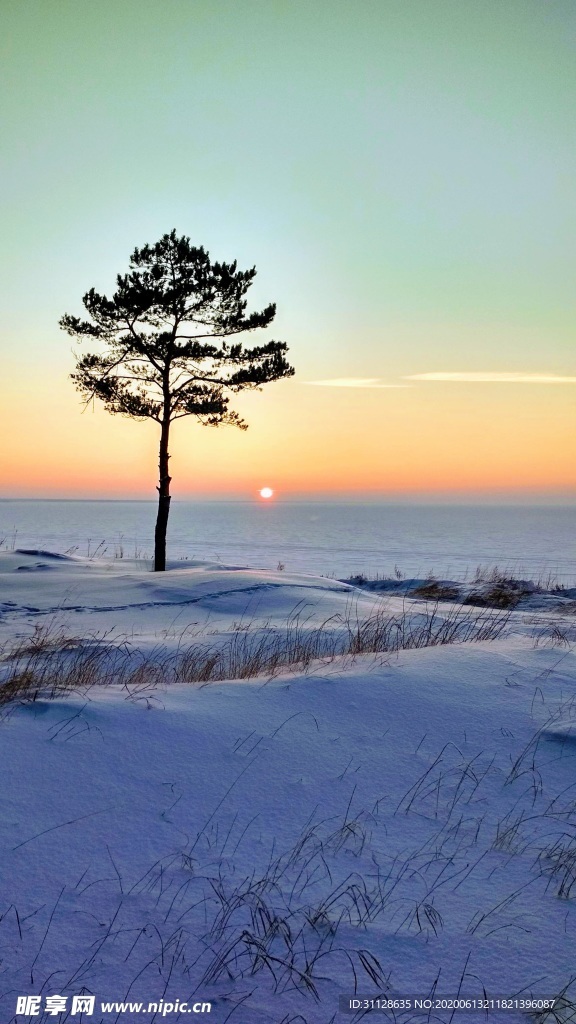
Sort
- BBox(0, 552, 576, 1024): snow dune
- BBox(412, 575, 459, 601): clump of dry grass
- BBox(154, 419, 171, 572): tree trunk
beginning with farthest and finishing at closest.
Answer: BBox(154, 419, 171, 572): tree trunk, BBox(412, 575, 459, 601): clump of dry grass, BBox(0, 552, 576, 1024): snow dune

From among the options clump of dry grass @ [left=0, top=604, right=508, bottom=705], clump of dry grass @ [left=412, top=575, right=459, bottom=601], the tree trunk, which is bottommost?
clump of dry grass @ [left=412, top=575, right=459, bottom=601]

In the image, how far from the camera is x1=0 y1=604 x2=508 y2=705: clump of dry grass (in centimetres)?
573

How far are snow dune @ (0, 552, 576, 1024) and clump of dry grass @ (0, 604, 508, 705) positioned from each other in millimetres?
685

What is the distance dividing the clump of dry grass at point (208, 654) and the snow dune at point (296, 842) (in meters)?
0.68

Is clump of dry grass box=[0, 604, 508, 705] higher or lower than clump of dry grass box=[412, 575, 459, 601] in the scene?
higher

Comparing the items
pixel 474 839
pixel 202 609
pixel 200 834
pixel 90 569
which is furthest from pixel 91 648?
pixel 90 569

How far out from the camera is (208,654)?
24.4 ft

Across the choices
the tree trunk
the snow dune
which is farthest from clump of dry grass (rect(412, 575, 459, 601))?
the snow dune

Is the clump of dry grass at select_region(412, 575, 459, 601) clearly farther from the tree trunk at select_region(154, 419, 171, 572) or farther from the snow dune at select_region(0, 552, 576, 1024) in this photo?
the snow dune at select_region(0, 552, 576, 1024)

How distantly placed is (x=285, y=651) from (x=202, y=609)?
14.3ft

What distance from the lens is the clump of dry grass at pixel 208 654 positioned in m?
5.73

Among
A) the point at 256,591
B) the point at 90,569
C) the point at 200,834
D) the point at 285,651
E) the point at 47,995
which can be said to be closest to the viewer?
the point at 47,995

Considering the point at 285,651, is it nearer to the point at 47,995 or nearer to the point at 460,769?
the point at 460,769

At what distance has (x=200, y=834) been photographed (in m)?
3.01
